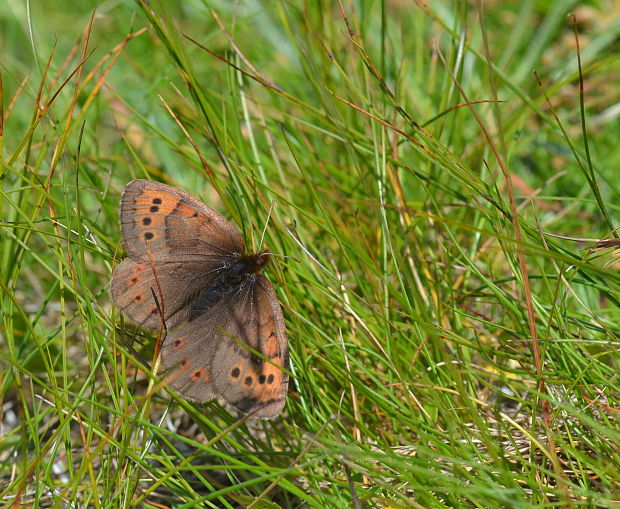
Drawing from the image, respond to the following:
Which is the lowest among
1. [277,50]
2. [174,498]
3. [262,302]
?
[174,498]

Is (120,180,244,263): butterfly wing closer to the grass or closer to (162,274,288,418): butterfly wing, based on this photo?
the grass

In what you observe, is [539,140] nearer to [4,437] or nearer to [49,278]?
[49,278]

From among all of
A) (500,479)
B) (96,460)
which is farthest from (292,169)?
(500,479)

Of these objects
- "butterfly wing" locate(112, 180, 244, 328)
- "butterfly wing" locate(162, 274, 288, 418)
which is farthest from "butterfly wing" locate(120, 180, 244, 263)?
"butterfly wing" locate(162, 274, 288, 418)

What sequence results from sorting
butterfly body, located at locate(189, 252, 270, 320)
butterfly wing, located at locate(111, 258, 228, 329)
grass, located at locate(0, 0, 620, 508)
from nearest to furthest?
grass, located at locate(0, 0, 620, 508) → butterfly wing, located at locate(111, 258, 228, 329) → butterfly body, located at locate(189, 252, 270, 320)

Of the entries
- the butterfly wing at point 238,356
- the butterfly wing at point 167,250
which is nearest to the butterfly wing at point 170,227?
the butterfly wing at point 167,250

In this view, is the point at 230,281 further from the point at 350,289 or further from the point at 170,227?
the point at 350,289

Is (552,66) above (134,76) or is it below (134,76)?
below

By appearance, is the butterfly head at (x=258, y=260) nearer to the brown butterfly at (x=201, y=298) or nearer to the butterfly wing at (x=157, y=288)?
the brown butterfly at (x=201, y=298)
